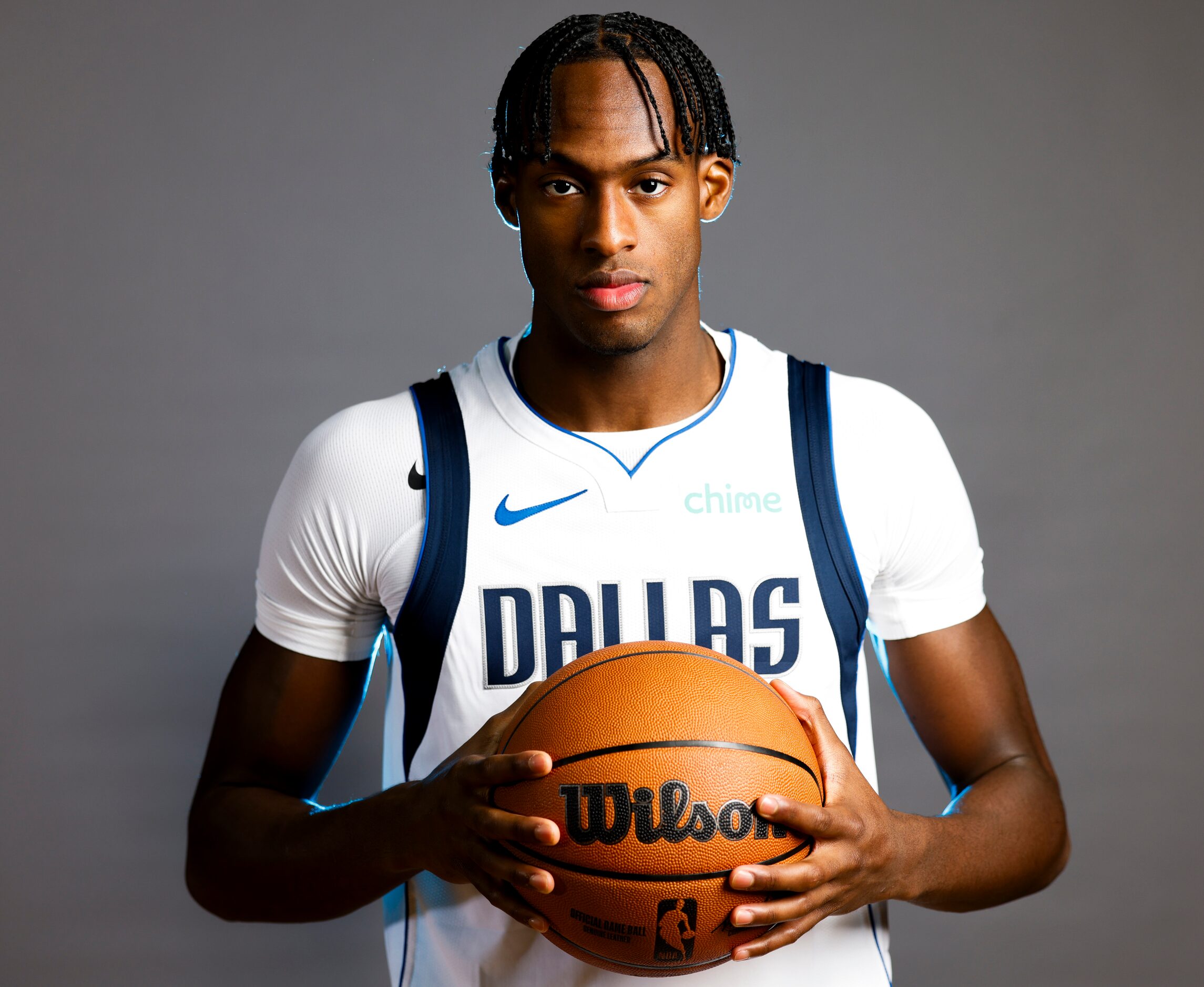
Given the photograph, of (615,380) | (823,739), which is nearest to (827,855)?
(823,739)

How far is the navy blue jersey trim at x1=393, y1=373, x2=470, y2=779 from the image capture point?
5.17 ft

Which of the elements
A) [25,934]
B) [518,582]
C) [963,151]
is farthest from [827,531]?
[25,934]

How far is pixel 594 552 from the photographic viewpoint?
5.22 ft

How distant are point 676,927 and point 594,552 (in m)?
0.52

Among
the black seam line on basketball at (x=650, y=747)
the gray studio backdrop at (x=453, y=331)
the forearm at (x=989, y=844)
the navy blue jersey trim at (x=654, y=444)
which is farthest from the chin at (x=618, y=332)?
the gray studio backdrop at (x=453, y=331)

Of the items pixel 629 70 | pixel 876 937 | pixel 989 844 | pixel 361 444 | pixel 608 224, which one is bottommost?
pixel 876 937

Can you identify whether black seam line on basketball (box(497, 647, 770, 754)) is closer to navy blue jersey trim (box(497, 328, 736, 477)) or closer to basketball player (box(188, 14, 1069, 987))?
basketball player (box(188, 14, 1069, 987))

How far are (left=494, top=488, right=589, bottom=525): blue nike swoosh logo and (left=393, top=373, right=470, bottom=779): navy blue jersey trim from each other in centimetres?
4

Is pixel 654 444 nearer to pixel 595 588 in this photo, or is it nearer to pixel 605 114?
pixel 595 588

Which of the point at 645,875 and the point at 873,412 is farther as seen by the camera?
→ the point at 873,412

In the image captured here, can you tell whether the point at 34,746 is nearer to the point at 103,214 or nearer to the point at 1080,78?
the point at 103,214

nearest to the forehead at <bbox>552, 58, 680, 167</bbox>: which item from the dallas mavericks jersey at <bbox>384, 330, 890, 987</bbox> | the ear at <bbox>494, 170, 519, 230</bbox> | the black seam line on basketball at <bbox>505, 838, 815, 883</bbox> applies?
the ear at <bbox>494, 170, 519, 230</bbox>

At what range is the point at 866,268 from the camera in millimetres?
2805

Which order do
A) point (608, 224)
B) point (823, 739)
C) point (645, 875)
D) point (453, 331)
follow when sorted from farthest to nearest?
point (453, 331), point (608, 224), point (823, 739), point (645, 875)
